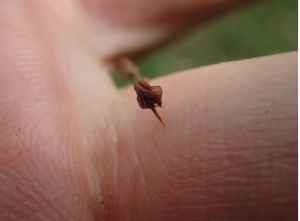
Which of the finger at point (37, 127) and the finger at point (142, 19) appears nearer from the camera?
the finger at point (37, 127)

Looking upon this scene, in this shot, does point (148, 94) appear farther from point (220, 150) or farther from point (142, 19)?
point (142, 19)

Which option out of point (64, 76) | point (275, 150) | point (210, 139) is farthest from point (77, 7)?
point (275, 150)

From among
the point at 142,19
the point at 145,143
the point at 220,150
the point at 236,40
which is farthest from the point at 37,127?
the point at 236,40

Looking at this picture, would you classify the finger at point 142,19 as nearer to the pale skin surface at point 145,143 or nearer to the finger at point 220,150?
the pale skin surface at point 145,143

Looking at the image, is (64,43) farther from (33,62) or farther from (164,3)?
(164,3)

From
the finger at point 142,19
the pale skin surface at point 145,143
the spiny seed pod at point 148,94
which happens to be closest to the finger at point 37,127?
the pale skin surface at point 145,143

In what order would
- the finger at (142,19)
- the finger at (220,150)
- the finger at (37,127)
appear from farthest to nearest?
the finger at (142,19)
the finger at (37,127)
the finger at (220,150)
